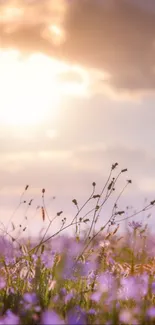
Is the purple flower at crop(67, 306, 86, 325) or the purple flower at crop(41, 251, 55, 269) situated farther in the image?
the purple flower at crop(41, 251, 55, 269)

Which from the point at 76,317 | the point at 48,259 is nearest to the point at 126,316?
the point at 76,317

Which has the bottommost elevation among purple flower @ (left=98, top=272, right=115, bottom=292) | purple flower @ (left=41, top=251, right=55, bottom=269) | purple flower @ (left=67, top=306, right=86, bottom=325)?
purple flower @ (left=67, top=306, right=86, bottom=325)

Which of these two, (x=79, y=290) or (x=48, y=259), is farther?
(x=48, y=259)

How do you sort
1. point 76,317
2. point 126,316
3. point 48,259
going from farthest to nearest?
1. point 48,259
2. point 76,317
3. point 126,316

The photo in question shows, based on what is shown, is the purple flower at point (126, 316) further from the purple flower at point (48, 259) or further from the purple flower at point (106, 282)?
the purple flower at point (48, 259)

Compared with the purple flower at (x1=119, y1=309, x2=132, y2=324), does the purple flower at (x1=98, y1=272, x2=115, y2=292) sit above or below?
above

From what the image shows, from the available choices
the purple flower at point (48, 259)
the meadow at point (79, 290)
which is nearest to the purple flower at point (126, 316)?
the meadow at point (79, 290)

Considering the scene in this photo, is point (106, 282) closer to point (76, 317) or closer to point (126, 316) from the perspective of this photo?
point (76, 317)

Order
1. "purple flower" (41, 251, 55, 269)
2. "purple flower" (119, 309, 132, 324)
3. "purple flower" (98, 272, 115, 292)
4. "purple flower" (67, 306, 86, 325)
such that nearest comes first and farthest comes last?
"purple flower" (67, 306, 86, 325) < "purple flower" (119, 309, 132, 324) < "purple flower" (98, 272, 115, 292) < "purple flower" (41, 251, 55, 269)

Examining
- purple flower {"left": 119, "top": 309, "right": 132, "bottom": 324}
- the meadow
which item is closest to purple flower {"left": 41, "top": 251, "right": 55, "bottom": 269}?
the meadow

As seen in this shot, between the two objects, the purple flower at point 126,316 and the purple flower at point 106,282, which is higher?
the purple flower at point 106,282

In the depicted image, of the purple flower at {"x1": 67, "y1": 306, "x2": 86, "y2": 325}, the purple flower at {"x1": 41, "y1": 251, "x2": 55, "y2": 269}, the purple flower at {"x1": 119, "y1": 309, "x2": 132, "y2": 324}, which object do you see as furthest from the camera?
the purple flower at {"x1": 41, "y1": 251, "x2": 55, "y2": 269}

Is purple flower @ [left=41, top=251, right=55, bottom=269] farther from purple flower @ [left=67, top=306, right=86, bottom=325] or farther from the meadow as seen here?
purple flower @ [left=67, top=306, right=86, bottom=325]

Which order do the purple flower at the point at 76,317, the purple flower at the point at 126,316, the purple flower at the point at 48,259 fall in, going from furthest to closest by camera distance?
the purple flower at the point at 48,259, the purple flower at the point at 126,316, the purple flower at the point at 76,317
